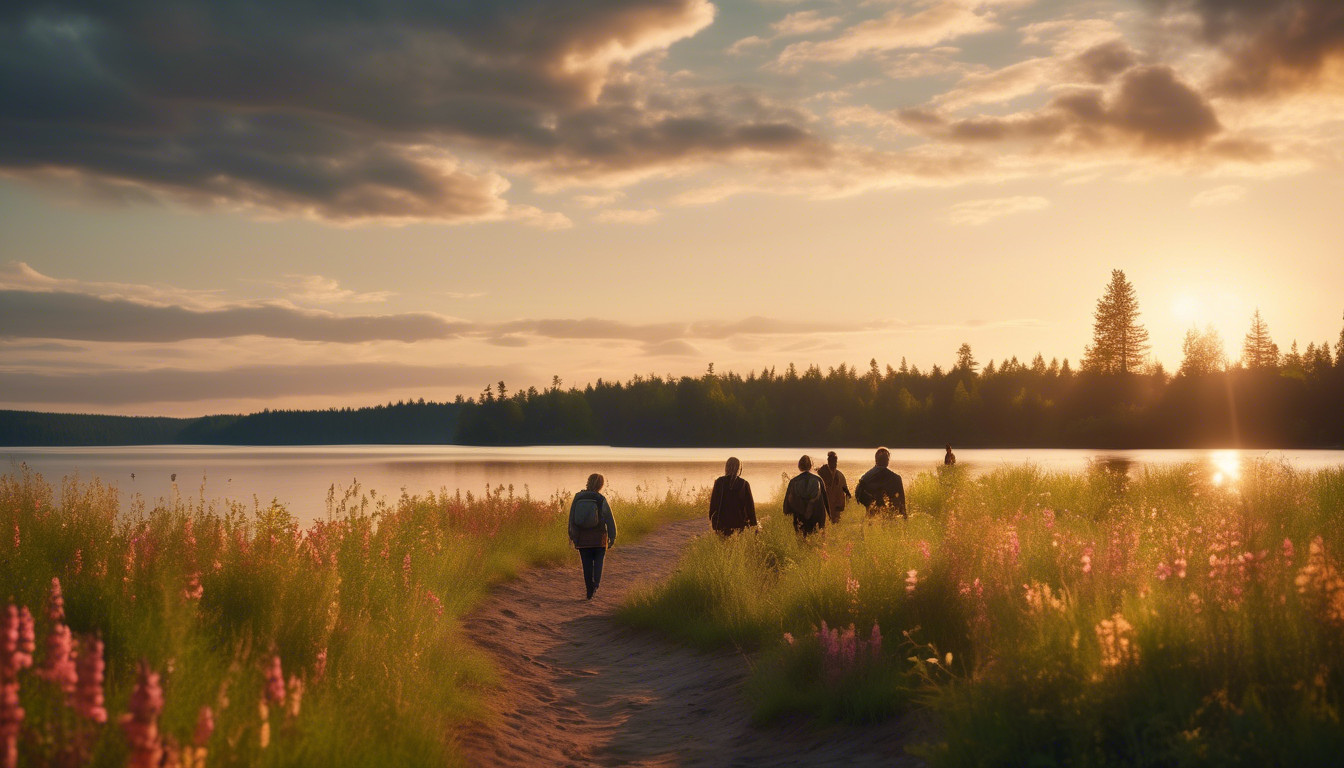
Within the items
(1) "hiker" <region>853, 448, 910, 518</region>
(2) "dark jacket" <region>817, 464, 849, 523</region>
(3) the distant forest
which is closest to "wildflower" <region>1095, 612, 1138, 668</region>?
(1) "hiker" <region>853, 448, 910, 518</region>

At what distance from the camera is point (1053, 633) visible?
645 centimetres

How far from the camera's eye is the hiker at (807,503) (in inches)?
565

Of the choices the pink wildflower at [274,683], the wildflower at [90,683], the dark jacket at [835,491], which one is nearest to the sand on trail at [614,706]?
the pink wildflower at [274,683]

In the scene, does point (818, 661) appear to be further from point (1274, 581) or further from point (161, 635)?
point (161, 635)

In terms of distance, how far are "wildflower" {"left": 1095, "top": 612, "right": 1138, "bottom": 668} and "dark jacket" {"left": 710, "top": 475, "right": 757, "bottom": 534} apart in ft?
31.6

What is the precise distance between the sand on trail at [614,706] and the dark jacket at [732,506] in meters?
2.39

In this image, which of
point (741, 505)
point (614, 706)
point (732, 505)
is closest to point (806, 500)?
point (741, 505)

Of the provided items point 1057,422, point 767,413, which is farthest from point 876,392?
point 1057,422

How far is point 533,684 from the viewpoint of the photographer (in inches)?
402

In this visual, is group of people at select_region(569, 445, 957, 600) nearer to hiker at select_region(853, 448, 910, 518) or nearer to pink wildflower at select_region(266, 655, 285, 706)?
hiker at select_region(853, 448, 910, 518)

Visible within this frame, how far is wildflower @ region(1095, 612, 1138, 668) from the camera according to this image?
5.58 m

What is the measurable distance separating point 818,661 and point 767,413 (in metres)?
139

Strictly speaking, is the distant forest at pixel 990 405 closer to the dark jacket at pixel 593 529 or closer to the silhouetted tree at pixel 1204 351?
the silhouetted tree at pixel 1204 351

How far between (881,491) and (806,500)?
1.54 metres
